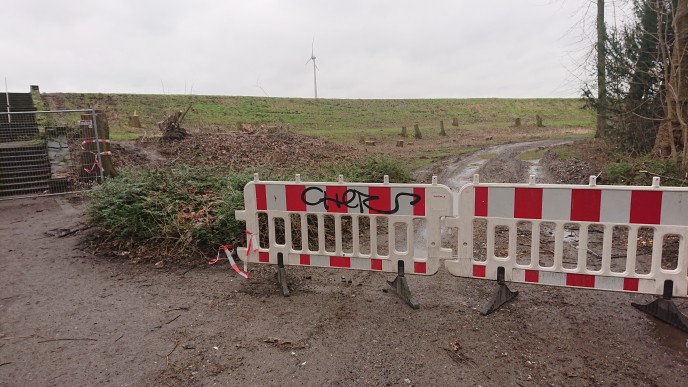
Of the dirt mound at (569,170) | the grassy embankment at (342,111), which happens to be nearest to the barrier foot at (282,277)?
the dirt mound at (569,170)

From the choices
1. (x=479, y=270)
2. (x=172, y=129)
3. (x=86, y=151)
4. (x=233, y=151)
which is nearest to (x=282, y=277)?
(x=479, y=270)

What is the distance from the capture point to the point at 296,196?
4832mm

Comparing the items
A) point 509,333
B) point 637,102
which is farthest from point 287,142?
point 509,333

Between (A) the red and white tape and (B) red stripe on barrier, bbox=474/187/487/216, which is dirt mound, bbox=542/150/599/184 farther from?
(A) the red and white tape

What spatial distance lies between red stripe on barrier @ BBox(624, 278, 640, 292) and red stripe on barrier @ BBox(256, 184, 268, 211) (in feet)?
11.7

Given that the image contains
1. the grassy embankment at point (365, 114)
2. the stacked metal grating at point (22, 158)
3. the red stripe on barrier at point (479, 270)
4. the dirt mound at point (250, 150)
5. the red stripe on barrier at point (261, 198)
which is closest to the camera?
the red stripe on barrier at point (479, 270)

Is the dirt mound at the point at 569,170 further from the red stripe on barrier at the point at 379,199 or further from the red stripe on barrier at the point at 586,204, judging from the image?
the red stripe on barrier at the point at 379,199

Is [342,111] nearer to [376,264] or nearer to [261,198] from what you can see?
[261,198]

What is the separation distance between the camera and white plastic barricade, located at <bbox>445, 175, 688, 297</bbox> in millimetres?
3773

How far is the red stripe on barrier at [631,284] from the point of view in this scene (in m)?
3.89

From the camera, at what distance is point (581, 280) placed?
159 inches

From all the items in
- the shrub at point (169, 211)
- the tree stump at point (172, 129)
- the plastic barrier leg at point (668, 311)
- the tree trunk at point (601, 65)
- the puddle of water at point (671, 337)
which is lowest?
the puddle of water at point (671, 337)

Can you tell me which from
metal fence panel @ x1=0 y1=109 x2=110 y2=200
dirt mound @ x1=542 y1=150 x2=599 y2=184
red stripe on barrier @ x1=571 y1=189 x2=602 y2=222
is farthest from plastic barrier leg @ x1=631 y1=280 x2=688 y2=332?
metal fence panel @ x1=0 y1=109 x2=110 y2=200

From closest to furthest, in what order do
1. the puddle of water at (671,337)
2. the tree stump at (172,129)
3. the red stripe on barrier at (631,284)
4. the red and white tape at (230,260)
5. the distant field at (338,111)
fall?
the puddle of water at (671,337), the red stripe on barrier at (631,284), the red and white tape at (230,260), the tree stump at (172,129), the distant field at (338,111)
